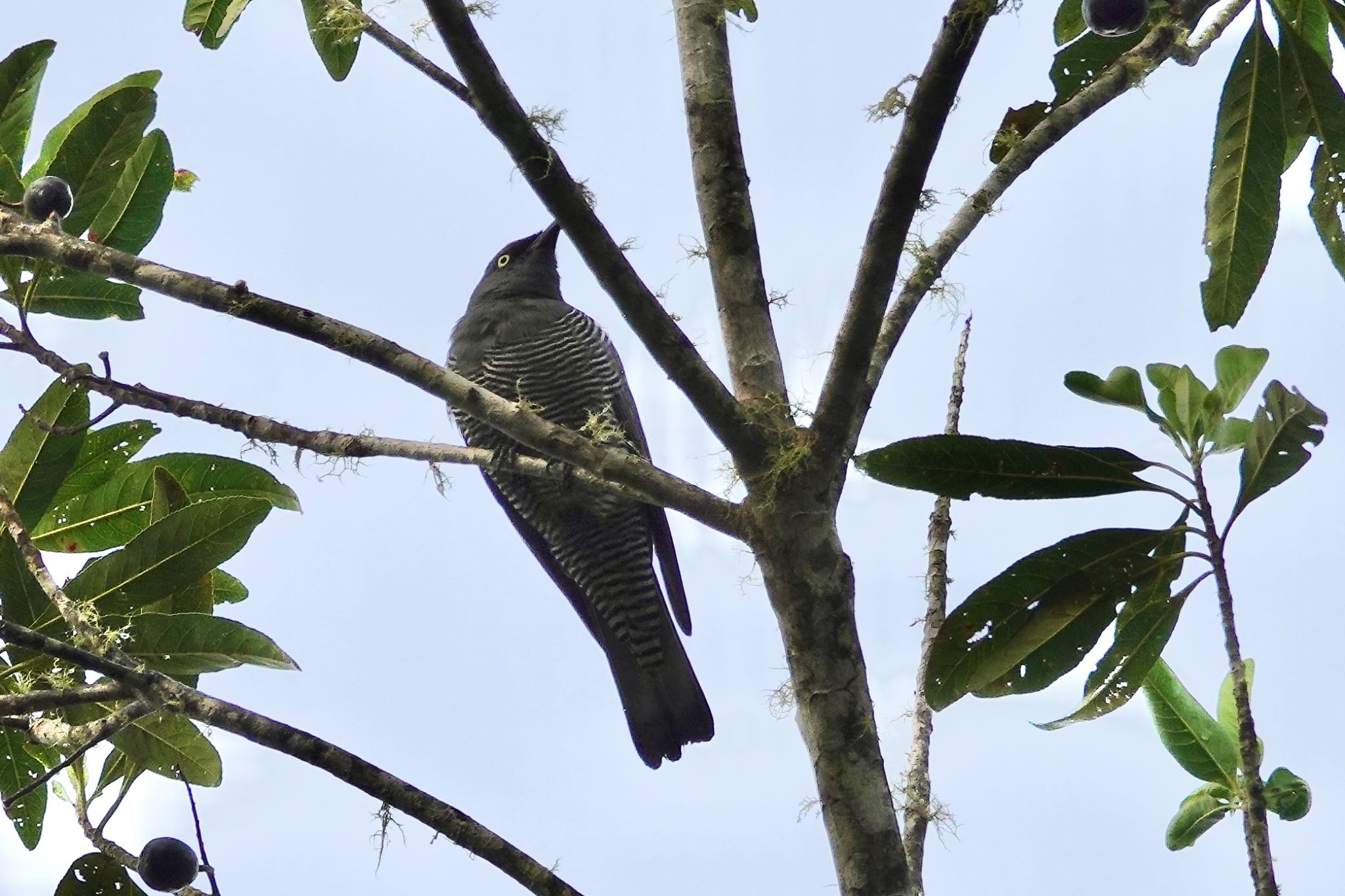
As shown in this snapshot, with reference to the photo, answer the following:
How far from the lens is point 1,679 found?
250 centimetres

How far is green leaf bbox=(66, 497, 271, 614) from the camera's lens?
2531 millimetres

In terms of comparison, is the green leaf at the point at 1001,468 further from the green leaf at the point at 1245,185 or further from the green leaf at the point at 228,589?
the green leaf at the point at 228,589

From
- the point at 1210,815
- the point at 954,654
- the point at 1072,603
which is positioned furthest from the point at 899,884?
the point at 1210,815

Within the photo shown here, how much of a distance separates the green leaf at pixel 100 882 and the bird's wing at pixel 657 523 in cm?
267

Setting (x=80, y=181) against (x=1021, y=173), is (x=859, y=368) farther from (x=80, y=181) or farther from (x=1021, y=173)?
(x=80, y=181)

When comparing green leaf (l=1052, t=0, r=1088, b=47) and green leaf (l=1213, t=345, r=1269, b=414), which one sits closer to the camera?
green leaf (l=1213, t=345, r=1269, b=414)

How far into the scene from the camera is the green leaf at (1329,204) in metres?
2.84

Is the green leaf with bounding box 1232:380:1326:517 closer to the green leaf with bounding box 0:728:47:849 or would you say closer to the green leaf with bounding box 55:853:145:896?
the green leaf with bounding box 55:853:145:896

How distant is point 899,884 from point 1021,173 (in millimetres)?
1406

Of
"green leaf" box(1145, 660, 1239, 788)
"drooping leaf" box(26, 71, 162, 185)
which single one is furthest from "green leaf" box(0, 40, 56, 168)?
"green leaf" box(1145, 660, 1239, 788)

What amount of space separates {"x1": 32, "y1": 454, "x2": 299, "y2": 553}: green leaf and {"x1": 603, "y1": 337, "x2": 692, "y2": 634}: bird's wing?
2194 mm

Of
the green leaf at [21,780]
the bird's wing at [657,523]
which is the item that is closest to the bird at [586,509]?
the bird's wing at [657,523]

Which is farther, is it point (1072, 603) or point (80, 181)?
point (80, 181)

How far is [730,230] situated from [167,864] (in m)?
1.61
